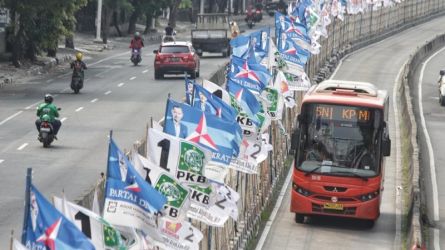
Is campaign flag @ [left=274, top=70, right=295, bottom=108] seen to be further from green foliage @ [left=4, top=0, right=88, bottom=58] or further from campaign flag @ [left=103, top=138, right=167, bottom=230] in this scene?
green foliage @ [left=4, top=0, right=88, bottom=58]

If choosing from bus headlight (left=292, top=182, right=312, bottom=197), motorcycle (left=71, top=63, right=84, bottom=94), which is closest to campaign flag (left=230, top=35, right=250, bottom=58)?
motorcycle (left=71, top=63, right=84, bottom=94)

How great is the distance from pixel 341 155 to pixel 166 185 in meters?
10.8

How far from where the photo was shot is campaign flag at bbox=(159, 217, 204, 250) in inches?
684

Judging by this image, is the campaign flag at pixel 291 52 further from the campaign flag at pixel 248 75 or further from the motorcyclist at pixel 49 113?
the motorcyclist at pixel 49 113

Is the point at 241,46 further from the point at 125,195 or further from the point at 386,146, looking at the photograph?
the point at 125,195

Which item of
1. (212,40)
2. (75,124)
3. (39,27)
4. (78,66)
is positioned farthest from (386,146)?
(212,40)

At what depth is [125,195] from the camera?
626 inches

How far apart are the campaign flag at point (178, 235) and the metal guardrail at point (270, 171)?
45.0 inches

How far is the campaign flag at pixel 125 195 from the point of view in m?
15.8

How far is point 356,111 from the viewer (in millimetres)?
28109

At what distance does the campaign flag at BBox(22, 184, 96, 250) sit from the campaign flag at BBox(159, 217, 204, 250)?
4199mm

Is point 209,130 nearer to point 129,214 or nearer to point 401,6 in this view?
point 129,214

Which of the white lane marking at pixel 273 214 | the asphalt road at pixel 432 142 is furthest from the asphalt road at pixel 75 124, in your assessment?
the asphalt road at pixel 432 142

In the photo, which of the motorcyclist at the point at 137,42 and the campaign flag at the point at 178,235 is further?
the motorcyclist at the point at 137,42
